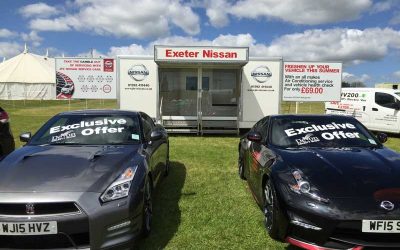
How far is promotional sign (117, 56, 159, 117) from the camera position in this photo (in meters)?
14.6

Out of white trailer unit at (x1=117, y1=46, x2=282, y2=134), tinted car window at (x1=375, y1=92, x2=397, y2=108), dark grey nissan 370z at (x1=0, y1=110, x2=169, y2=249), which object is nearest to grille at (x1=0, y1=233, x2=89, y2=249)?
dark grey nissan 370z at (x1=0, y1=110, x2=169, y2=249)

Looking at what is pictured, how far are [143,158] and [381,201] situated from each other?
279 cm

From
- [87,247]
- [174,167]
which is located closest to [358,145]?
[87,247]

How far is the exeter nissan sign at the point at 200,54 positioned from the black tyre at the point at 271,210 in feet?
29.5

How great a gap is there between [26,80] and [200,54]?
3768cm

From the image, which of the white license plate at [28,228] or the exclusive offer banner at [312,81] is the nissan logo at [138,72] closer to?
the exclusive offer banner at [312,81]

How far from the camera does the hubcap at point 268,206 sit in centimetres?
453

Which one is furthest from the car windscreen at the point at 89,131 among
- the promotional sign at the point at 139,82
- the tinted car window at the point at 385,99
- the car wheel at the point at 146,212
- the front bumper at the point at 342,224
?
the tinted car window at the point at 385,99

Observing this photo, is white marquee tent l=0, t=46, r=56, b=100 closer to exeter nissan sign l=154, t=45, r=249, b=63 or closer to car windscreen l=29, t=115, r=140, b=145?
exeter nissan sign l=154, t=45, r=249, b=63

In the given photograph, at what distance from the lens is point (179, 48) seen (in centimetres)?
1355

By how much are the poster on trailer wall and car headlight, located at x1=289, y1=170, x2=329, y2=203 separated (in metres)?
13.7

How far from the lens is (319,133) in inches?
220

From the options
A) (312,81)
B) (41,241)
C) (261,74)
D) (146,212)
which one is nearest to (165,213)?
(146,212)

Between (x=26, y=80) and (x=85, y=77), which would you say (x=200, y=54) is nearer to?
(x=85, y=77)
